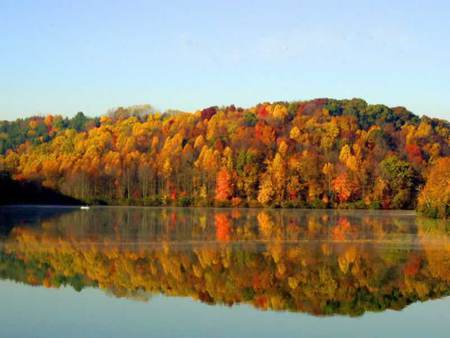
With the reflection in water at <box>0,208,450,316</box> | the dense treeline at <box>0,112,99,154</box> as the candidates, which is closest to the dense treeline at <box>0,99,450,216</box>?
the dense treeline at <box>0,112,99,154</box>

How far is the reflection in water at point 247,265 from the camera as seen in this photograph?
15391mm

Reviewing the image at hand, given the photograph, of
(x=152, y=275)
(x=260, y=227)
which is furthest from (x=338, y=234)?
(x=152, y=275)

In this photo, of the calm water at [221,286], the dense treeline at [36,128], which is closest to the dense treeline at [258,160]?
the dense treeline at [36,128]

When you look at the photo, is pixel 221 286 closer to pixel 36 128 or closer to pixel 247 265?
pixel 247 265

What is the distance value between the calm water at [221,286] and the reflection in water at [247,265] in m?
0.04

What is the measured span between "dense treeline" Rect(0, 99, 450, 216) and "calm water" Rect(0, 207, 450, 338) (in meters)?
34.8

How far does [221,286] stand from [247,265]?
3.07 metres

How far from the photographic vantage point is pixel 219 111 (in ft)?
305

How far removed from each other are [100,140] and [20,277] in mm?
66361

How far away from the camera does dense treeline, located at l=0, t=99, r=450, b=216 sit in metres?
62.0

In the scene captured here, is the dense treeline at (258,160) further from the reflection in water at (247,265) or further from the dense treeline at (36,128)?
the reflection in water at (247,265)

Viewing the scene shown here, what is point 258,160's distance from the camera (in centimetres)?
6756

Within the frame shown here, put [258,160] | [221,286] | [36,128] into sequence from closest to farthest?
[221,286], [258,160], [36,128]

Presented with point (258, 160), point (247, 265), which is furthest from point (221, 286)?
point (258, 160)
